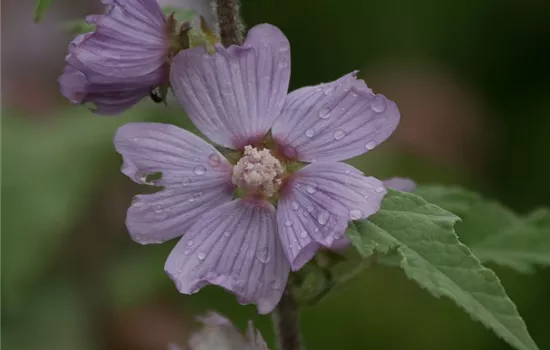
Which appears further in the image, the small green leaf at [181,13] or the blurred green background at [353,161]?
the blurred green background at [353,161]

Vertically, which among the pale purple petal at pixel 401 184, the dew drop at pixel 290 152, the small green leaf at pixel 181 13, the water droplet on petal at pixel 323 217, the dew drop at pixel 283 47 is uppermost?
the dew drop at pixel 283 47

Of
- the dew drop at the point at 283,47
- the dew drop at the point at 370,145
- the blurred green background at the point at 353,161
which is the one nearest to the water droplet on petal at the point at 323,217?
the dew drop at the point at 370,145

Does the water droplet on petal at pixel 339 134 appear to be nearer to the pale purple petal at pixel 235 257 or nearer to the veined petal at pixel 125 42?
the pale purple petal at pixel 235 257

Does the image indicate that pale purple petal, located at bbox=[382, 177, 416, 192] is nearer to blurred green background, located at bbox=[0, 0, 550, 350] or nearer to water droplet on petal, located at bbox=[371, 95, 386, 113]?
water droplet on petal, located at bbox=[371, 95, 386, 113]

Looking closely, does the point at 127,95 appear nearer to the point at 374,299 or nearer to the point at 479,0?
the point at 374,299

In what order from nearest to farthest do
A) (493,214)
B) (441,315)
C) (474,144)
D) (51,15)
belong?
(493,214) < (441,315) < (474,144) < (51,15)

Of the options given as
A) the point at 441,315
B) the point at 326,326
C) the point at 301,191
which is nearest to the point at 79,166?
the point at 326,326
